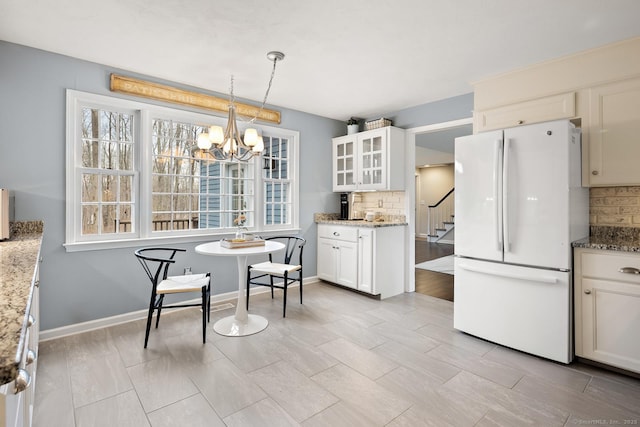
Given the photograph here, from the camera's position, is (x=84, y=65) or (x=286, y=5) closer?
(x=286, y=5)

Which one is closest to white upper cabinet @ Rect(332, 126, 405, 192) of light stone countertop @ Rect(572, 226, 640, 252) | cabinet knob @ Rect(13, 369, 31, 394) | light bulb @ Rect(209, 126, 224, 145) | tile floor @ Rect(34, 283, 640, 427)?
tile floor @ Rect(34, 283, 640, 427)

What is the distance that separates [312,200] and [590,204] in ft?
10.4

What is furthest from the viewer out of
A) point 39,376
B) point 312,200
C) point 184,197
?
point 312,200

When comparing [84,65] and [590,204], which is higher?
[84,65]

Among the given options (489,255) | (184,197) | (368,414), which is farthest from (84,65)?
(489,255)

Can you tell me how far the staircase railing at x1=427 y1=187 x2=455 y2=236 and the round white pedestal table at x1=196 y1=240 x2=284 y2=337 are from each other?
7.84 m

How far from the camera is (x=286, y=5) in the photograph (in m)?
2.16

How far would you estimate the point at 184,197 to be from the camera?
3.95 metres

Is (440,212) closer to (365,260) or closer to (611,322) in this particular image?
(365,260)

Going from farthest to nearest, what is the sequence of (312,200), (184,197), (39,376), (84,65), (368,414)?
(312,200), (184,197), (84,65), (39,376), (368,414)

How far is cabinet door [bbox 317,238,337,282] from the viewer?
180 inches

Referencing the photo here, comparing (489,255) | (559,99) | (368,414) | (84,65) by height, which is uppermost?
(84,65)

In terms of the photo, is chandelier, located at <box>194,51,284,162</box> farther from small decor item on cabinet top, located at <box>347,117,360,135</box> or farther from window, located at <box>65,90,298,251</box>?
small decor item on cabinet top, located at <box>347,117,360,135</box>

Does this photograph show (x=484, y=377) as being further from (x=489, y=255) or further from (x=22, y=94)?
(x=22, y=94)
